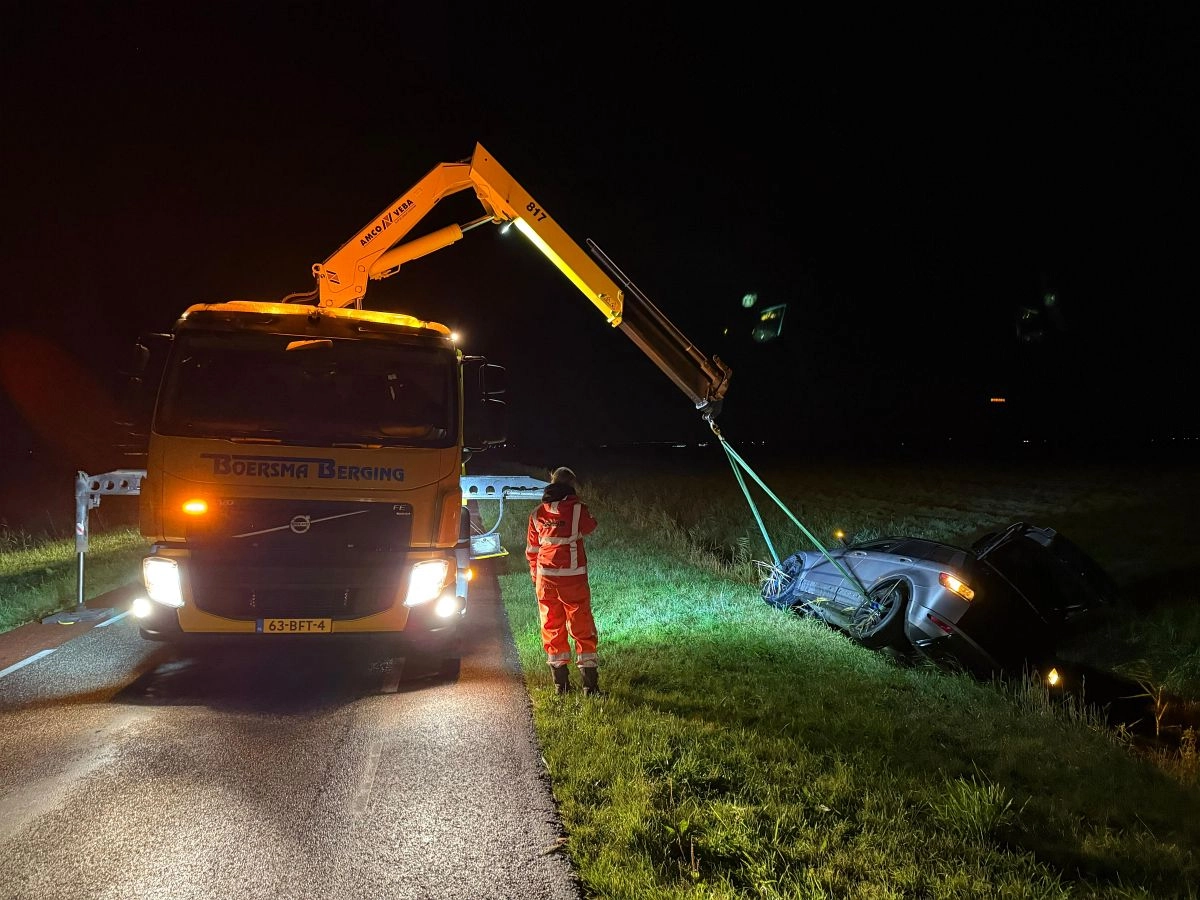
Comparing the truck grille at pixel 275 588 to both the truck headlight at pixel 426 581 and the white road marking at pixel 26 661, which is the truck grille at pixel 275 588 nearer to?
the truck headlight at pixel 426 581

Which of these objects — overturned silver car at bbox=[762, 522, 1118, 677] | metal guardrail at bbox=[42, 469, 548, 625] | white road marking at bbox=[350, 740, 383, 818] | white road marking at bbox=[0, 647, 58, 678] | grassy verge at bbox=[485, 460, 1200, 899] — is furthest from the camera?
metal guardrail at bbox=[42, 469, 548, 625]

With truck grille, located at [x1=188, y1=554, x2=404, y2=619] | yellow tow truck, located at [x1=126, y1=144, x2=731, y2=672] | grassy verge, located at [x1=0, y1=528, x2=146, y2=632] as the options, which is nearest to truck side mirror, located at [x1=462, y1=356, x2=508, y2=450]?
yellow tow truck, located at [x1=126, y1=144, x2=731, y2=672]

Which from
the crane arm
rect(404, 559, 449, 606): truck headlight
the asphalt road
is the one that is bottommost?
the asphalt road

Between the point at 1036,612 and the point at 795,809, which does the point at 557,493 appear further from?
the point at 1036,612

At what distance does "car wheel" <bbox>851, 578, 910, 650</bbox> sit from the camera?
24.4ft

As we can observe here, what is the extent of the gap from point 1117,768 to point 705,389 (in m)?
4.64

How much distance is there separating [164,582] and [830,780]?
15.1 feet

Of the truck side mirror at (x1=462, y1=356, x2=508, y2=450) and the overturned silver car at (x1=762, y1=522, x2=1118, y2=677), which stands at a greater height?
the truck side mirror at (x1=462, y1=356, x2=508, y2=450)

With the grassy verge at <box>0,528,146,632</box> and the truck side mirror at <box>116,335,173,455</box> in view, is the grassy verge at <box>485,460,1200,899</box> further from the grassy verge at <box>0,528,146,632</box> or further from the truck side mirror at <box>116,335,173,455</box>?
the grassy verge at <box>0,528,146,632</box>

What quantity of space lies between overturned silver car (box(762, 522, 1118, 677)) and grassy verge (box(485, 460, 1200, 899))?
402 millimetres

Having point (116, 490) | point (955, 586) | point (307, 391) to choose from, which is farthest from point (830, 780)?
point (116, 490)

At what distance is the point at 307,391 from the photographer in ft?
20.4

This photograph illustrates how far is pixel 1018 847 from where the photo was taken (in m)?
3.59

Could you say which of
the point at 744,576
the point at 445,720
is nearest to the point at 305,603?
the point at 445,720
